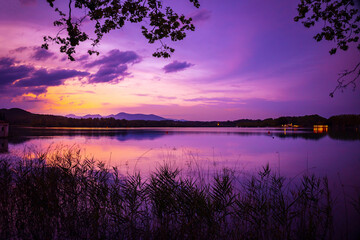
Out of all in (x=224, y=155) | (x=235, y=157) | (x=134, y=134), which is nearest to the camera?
(x=235, y=157)

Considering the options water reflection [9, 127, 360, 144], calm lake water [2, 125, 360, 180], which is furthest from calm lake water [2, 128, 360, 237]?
water reflection [9, 127, 360, 144]

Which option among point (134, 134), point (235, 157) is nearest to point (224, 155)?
point (235, 157)

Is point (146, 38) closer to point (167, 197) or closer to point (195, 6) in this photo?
point (195, 6)

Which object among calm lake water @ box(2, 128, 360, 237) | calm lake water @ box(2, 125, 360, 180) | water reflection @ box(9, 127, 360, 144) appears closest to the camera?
calm lake water @ box(2, 128, 360, 237)

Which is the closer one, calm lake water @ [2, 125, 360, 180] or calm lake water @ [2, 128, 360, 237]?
calm lake water @ [2, 128, 360, 237]

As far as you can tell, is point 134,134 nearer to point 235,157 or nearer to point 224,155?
point 224,155

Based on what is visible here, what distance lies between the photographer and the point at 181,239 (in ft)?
17.3

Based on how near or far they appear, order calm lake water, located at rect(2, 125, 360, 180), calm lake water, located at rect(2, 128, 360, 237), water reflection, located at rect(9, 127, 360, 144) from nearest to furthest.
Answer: calm lake water, located at rect(2, 128, 360, 237), calm lake water, located at rect(2, 125, 360, 180), water reflection, located at rect(9, 127, 360, 144)

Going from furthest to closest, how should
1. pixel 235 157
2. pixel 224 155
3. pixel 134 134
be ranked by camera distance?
pixel 134 134 < pixel 224 155 < pixel 235 157

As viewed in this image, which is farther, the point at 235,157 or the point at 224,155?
the point at 224,155

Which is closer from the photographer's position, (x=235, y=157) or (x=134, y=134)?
(x=235, y=157)

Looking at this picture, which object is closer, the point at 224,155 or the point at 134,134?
the point at 224,155

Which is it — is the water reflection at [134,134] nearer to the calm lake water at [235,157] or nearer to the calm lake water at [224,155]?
the calm lake water at [224,155]

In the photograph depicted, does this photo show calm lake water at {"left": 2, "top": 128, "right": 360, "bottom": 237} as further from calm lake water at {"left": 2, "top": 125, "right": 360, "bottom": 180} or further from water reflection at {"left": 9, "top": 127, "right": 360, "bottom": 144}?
water reflection at {"left": 9, "top": 127, "right": 360, "bottom": 144}
